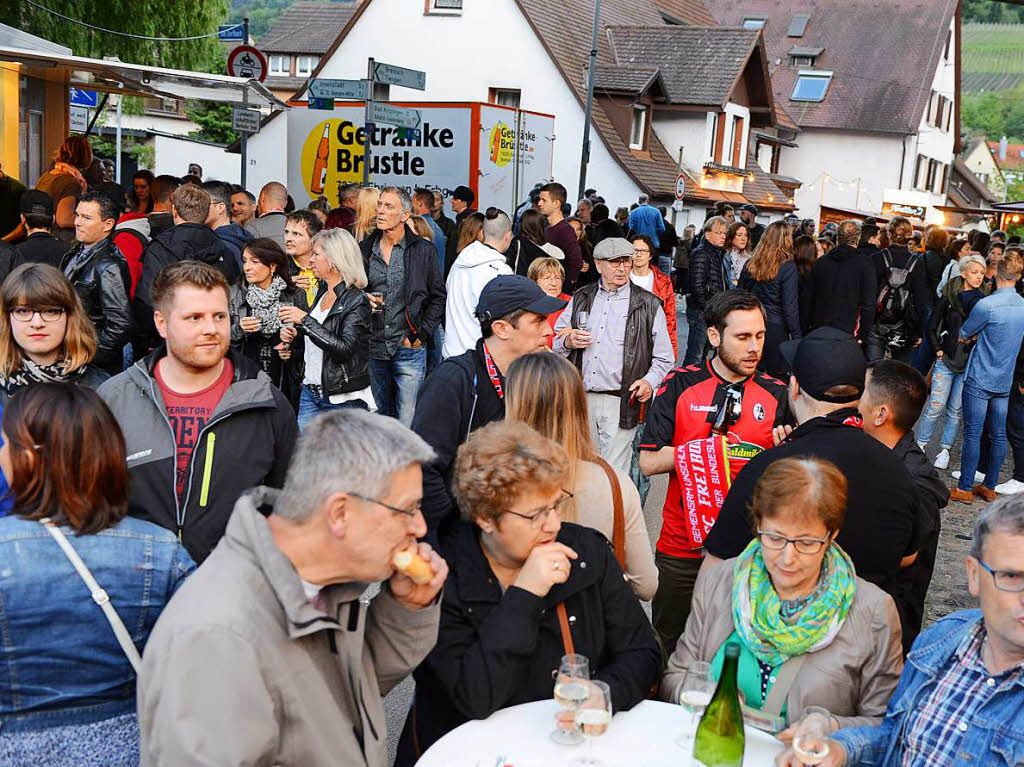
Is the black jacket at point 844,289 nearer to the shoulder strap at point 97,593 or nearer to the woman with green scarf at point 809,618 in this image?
the woman with green scarf at point 809,618

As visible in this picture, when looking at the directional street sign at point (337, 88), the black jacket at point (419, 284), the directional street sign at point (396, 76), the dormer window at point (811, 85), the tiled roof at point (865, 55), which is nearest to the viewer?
the black jacket at point (419, 284)

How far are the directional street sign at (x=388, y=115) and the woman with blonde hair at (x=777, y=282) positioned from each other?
3778mm

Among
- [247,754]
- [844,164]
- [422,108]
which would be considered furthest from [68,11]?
[844,164]

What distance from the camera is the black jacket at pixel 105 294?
6.08 m

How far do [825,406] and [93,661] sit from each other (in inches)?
104

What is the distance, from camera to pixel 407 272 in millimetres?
8445

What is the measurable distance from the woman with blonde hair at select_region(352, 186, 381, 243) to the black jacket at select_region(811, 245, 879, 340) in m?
5.08

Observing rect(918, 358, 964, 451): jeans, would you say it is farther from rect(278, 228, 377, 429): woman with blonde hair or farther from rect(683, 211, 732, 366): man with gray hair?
rect(278, 228, 377, 429): woman with blonde hair

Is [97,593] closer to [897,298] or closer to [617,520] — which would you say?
[617,520]

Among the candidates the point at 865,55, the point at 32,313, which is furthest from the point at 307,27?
the point at 32,313

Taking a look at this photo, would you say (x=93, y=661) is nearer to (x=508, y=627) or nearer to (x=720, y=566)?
(x=508, y=627)

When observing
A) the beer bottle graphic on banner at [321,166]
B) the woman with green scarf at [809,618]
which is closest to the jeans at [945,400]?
the woman with green scarf at [809,618]

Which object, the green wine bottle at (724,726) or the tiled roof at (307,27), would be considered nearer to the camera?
the green wine bottle at (724,726)

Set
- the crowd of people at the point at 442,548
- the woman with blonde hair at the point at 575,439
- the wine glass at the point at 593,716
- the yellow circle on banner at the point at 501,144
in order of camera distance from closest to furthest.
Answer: the crowd of people at the point at 442,548 → the wine glass at the point at 593,716 → the woman with blonde hair at the point at 575,439 → the yellow circle on banner at the point at 501,144
